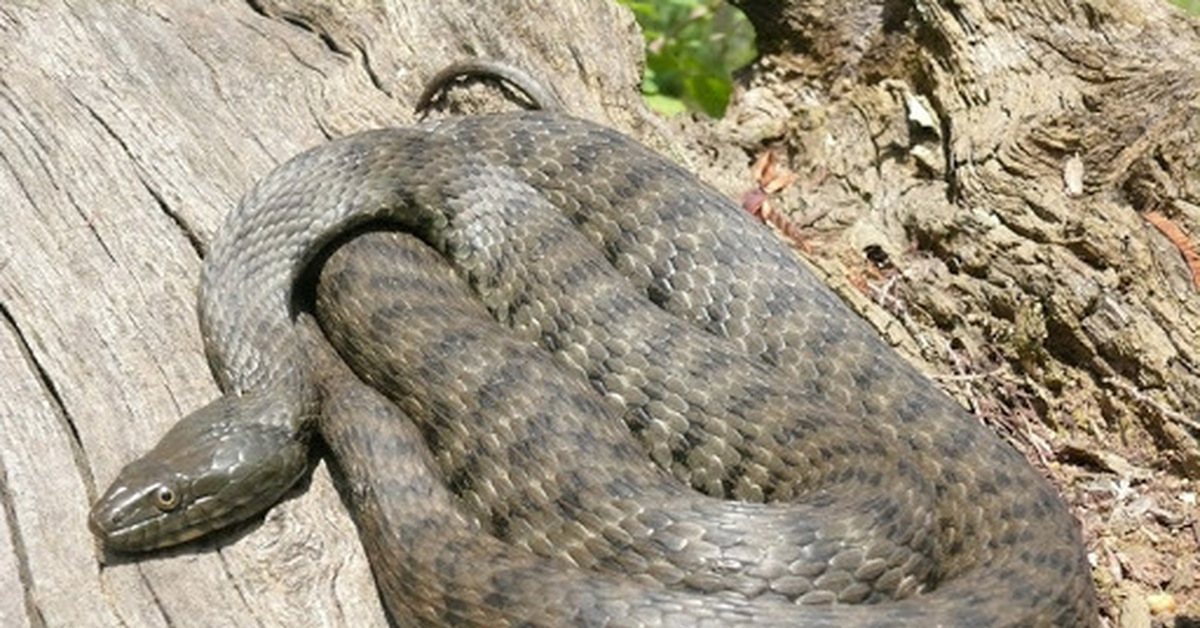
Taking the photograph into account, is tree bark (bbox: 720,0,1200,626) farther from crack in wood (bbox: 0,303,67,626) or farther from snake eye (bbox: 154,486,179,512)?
crack in wood (bbox: 0,303,67,626)

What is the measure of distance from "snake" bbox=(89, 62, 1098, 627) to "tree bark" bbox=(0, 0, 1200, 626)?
0.26 metres

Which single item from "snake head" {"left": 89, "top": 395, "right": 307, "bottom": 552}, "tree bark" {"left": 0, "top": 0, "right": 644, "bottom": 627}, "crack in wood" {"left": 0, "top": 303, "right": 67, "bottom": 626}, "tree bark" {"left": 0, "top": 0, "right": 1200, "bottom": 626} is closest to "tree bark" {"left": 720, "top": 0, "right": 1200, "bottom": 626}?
"tree bark" {"left": 0, "top": 0, "right": 1200, "bottom": 626}

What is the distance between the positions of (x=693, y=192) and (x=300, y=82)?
219 cm

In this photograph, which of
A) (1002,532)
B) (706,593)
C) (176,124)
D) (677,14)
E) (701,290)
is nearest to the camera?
(706,593)

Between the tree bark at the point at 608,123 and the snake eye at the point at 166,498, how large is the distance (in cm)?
22

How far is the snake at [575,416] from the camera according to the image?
17.2 feet

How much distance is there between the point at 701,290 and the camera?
6.86m

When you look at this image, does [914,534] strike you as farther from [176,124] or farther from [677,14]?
[677,14]

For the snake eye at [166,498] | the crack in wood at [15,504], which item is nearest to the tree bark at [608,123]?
the crack in wood at [15,504]

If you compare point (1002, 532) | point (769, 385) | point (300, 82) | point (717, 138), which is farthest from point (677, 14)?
point (1002, 532)

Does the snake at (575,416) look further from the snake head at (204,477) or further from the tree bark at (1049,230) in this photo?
the tree bark at (1049,230)

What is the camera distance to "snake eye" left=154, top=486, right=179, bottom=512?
5531 mm

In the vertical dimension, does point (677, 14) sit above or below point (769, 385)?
below

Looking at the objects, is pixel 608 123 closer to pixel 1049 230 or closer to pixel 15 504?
pixel 1049 230
